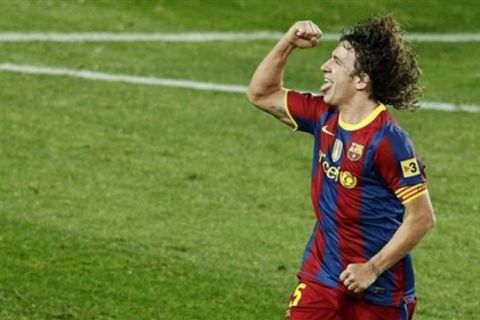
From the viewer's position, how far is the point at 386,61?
340 inches

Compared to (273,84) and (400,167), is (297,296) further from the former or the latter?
(273,84)

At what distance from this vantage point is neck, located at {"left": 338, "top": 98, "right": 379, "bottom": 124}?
8641 millimetres

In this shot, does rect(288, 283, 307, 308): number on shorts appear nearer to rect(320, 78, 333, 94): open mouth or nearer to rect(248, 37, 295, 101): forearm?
rect(320, 78, 333, 94): open mouth

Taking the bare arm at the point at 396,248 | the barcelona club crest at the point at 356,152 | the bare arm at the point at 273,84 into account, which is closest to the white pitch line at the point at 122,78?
the bare arm at the point at 273,84

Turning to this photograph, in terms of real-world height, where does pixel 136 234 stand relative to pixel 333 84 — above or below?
below

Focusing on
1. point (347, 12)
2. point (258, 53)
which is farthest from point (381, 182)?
point (347, 12)

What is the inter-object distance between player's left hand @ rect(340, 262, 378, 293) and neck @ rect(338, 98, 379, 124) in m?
0.78

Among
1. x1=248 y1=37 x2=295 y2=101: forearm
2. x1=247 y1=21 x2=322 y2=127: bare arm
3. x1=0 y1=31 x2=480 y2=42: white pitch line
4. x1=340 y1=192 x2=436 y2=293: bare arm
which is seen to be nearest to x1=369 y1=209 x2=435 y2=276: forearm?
x1=340 y1=192 x2=436 y2=293: bare arm

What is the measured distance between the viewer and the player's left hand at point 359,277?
8.36 metres

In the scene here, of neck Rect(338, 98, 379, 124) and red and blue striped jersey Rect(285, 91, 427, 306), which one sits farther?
neck Rect(338, 98, 379, 124)

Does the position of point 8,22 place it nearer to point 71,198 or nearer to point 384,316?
point 71,198

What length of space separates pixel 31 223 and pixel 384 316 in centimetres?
572

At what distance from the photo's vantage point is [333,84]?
869 centimetres

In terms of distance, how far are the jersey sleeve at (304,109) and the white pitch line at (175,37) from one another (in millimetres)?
13010
